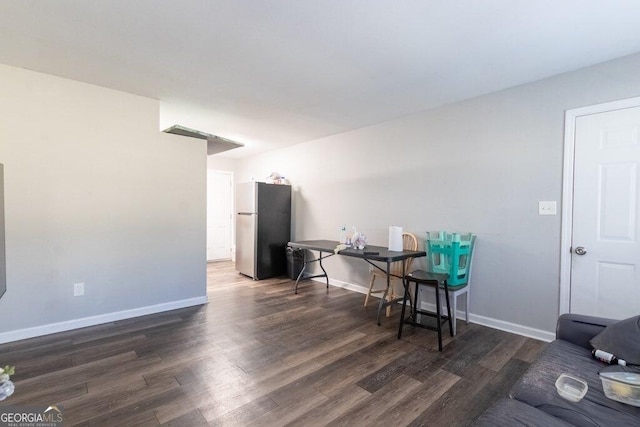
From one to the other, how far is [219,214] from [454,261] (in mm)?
5538

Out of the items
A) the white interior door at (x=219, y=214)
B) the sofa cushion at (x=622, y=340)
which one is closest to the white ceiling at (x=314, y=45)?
the sofa cushion at (x=622, y=340)

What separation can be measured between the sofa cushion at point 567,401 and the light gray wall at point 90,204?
3.56 m

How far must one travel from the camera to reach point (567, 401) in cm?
123

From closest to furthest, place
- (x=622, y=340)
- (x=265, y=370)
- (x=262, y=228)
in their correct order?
(x=622, y=340)
(x=265, y=370)
(x=262, y=228)

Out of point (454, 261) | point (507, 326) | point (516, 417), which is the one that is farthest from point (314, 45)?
point (507, 326)

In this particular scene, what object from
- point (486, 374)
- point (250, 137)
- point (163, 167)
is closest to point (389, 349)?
point (486, 374)

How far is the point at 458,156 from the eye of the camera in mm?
3346

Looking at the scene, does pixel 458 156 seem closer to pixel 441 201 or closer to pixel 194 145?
pixel 441 201

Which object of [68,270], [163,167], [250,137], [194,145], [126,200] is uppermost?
[250,137]

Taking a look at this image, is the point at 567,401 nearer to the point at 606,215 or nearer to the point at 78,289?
the point at 606,215

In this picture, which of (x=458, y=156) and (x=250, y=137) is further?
(x=250, y=137)

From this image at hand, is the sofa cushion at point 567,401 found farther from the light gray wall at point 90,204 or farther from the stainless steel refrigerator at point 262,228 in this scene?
the stainless steel refrigerator at point 262,228

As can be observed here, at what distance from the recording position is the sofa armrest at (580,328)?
1702 mm

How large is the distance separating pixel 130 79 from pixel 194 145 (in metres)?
1.00
